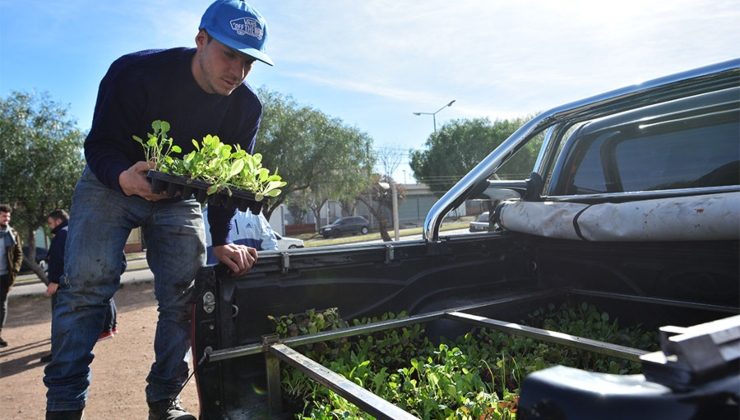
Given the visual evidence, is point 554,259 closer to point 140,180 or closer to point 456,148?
point 140,180

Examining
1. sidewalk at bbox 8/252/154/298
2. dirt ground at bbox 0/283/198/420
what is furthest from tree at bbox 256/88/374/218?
dirt ground at bbox 0/283/198/420

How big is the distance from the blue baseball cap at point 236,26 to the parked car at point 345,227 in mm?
36251

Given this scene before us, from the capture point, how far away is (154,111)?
2.29m

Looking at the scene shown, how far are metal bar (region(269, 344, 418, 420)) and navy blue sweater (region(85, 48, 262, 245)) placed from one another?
1003 millimetres

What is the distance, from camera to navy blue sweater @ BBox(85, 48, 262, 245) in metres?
2.13

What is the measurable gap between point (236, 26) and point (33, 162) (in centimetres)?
1291

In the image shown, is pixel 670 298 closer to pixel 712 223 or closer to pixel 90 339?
pixel 712 223

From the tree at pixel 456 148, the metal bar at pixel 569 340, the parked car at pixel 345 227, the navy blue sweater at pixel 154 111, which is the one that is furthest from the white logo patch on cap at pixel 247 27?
the tree at pixel 456 148

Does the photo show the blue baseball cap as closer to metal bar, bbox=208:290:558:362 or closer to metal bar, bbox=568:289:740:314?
metal bar, bbox=208:290:558:362

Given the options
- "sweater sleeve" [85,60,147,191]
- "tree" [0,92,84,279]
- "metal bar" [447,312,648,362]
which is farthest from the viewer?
"tree" [0,92,84,279]

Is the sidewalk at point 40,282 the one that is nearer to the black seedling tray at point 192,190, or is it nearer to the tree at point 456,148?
the black seedling tray at point 192,190

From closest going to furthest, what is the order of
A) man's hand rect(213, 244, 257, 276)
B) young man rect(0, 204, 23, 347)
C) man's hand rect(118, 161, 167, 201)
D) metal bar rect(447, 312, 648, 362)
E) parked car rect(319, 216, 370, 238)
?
metal bar rect(447, 312, 648, 362) → man's hand rect(118, 161, 167, 201) → man's hand rect(213, 244, 257, 276) → young man rect(0, 204, 23, 347) → parked car rect(319, 216, 370, 238)

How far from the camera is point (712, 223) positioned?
2.00 meters

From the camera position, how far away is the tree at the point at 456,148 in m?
42.9
